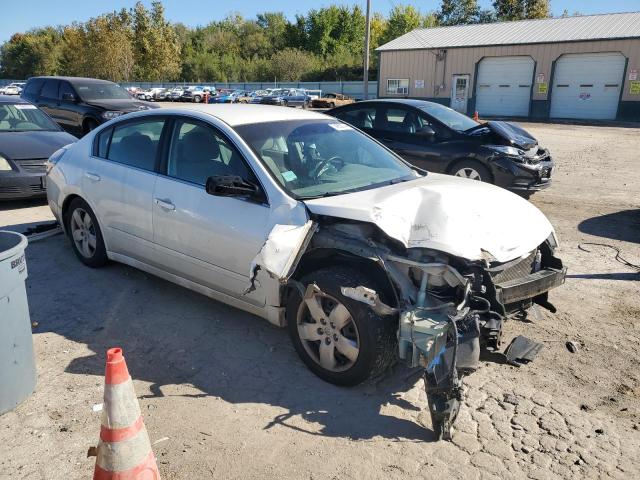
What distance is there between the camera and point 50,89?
46.4 ft

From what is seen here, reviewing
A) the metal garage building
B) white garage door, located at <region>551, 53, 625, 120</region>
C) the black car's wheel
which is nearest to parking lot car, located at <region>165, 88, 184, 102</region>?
the metal garage building

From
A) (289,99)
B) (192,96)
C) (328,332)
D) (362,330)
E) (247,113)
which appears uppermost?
(247,113)

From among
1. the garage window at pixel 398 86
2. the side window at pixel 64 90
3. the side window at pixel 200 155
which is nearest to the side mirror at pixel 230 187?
the side window at pixel 200 155

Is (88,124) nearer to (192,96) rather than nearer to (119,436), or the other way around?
(119,436)

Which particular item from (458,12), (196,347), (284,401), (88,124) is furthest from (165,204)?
(458,12)

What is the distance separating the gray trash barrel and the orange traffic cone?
0.94m

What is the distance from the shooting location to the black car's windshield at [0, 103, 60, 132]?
9.25m

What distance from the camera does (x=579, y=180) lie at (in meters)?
11.2

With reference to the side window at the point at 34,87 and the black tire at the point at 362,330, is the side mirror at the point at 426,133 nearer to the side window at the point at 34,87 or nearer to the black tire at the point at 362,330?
the black tire at the point at 362,330

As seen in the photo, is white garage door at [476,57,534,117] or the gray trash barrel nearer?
the gray trash barrel

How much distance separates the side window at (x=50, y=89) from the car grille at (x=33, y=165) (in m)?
6.52

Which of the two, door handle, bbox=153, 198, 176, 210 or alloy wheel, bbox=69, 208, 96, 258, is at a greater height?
door handle, bbox=153, 198, 176, 210

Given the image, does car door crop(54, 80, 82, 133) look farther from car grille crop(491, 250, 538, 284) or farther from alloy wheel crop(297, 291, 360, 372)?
car grille crop(491, 250, 538, 284)

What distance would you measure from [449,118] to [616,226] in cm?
325
